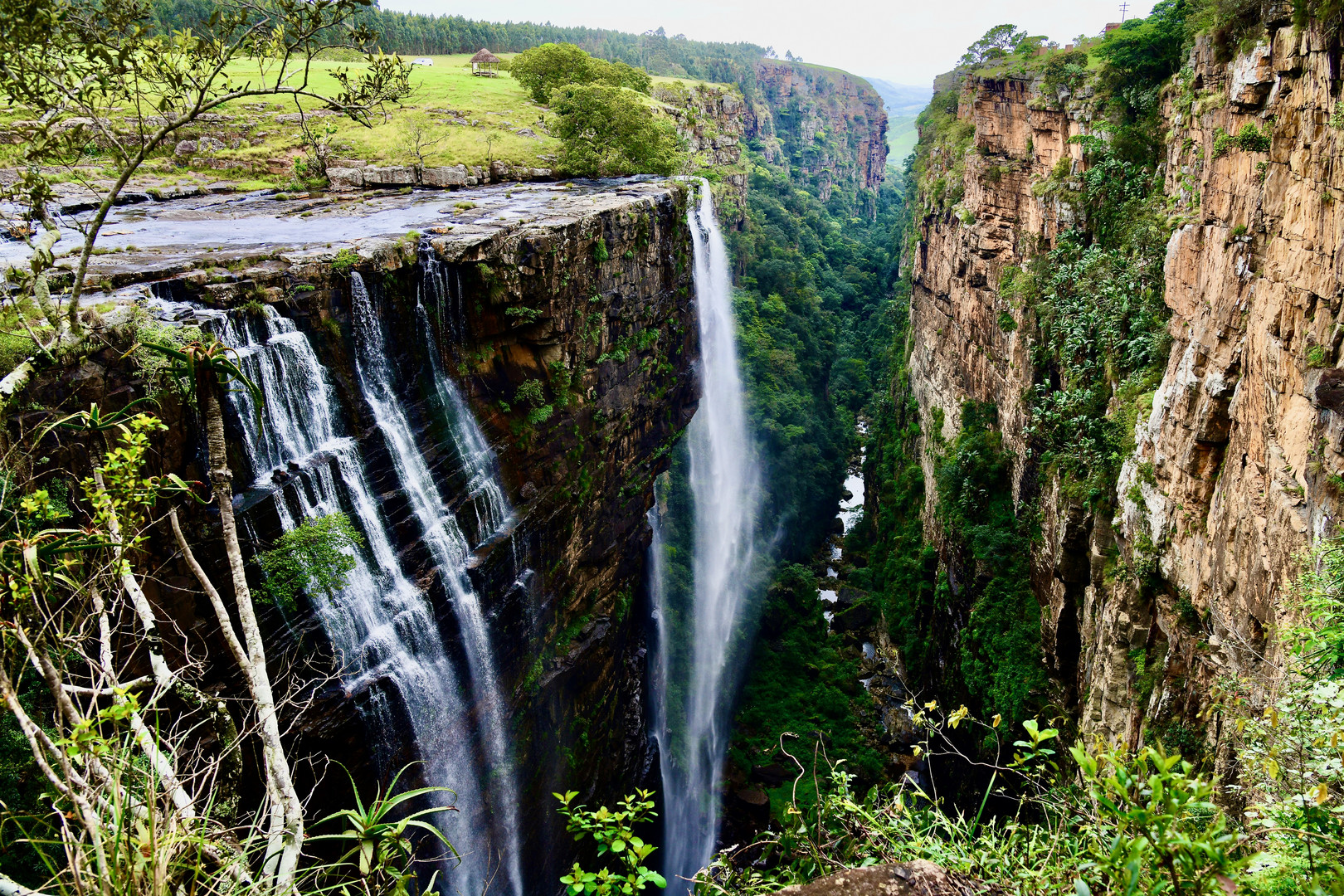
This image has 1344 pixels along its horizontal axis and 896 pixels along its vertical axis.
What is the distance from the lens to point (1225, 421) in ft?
38.7

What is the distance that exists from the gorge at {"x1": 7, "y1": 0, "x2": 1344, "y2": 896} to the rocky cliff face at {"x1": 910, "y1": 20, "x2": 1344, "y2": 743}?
0.09m

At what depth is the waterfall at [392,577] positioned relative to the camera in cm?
1231

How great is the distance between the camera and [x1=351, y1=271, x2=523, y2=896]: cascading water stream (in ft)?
46.9

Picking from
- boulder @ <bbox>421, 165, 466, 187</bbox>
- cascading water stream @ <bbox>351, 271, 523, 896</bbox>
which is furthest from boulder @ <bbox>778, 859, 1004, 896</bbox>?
boulder @ <bbox>421, 165, 466, 187</bbox>

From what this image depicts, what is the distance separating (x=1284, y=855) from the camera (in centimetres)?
483

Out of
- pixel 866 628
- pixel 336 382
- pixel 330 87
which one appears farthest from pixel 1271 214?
pixel 330 87

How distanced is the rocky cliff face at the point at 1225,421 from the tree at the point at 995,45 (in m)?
16.7

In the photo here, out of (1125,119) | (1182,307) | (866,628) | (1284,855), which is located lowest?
(866,628)

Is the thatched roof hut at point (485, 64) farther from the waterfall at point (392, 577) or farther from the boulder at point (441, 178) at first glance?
the waterfall at point (392, 577)

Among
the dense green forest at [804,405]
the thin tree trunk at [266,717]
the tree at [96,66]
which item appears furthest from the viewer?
the dense green forest at [804,405]

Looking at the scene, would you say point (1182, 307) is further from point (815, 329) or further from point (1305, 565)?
point (815, 329)

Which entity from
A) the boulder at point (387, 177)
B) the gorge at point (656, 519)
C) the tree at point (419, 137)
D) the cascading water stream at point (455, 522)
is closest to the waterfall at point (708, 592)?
the gorge at point (656, 519)

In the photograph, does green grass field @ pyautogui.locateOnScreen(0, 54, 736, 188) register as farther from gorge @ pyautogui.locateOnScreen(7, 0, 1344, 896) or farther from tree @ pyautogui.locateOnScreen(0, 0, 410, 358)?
tree @ pyautogui.locateOnScreen(0, 0, 410, 358)

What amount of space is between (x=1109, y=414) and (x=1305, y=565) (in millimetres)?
8844
